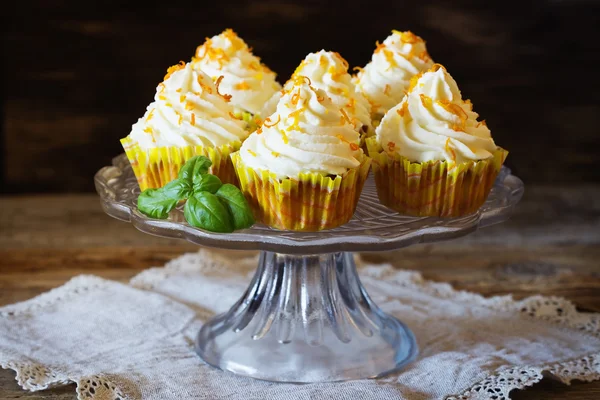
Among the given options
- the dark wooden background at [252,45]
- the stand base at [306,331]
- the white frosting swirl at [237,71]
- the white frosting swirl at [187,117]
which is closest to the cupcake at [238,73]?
the white frosting swirl at [237,71]

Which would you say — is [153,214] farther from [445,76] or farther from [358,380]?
[445,76]

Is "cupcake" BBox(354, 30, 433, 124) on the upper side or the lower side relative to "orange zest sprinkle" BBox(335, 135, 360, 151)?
upper

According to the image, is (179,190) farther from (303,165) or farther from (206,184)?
(303,165)

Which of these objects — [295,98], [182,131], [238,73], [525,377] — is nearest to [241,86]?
[238,73]

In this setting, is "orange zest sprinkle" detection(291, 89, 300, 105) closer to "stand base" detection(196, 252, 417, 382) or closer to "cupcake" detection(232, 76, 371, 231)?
"cupcake" detection(232, 76, 371, 231)

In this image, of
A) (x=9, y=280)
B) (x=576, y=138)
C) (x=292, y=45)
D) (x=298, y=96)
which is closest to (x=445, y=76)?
(x=298, y=96)

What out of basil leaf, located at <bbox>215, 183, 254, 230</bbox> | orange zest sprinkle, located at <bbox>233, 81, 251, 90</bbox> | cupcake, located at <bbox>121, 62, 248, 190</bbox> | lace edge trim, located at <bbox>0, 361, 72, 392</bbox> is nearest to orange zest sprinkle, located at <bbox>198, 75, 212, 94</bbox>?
cupcake, located at <bbox>121, 62, 248, 190</bbox>
